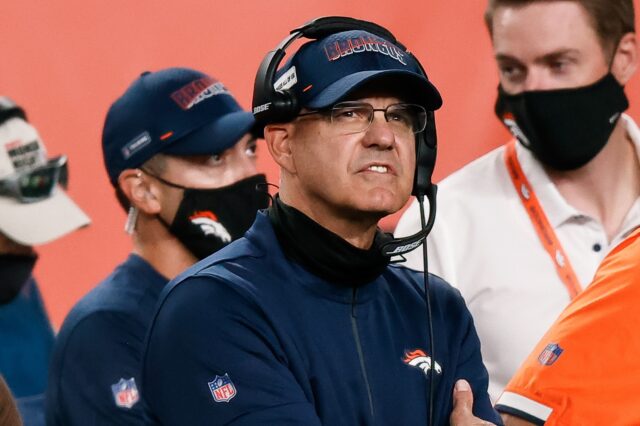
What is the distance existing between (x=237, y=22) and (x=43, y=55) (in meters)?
0.56

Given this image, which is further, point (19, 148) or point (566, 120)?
point (19, 148)

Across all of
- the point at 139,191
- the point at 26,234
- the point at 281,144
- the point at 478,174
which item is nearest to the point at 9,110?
the point at 26,234

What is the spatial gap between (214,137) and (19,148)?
0.69 m

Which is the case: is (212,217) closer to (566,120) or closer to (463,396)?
(566,120)

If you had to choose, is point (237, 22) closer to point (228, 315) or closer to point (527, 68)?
point (527, 68)

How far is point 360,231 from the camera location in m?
2.07

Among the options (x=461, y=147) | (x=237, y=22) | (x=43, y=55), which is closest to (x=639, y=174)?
(x=461, y=147)

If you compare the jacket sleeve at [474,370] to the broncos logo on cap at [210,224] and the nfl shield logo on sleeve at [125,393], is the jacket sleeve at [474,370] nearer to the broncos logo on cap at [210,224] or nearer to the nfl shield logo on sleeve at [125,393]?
the nfl shield logo on sleeve at [125,393]

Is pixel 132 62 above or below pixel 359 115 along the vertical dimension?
below

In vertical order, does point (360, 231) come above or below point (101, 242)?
above

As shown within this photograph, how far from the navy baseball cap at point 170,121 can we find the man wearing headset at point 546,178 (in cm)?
46

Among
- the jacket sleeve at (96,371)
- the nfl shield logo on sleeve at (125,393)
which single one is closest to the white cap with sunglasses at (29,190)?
the jacket sleeve at (96,371)

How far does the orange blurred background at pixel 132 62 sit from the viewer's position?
3648 mm

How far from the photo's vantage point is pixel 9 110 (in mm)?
3455
